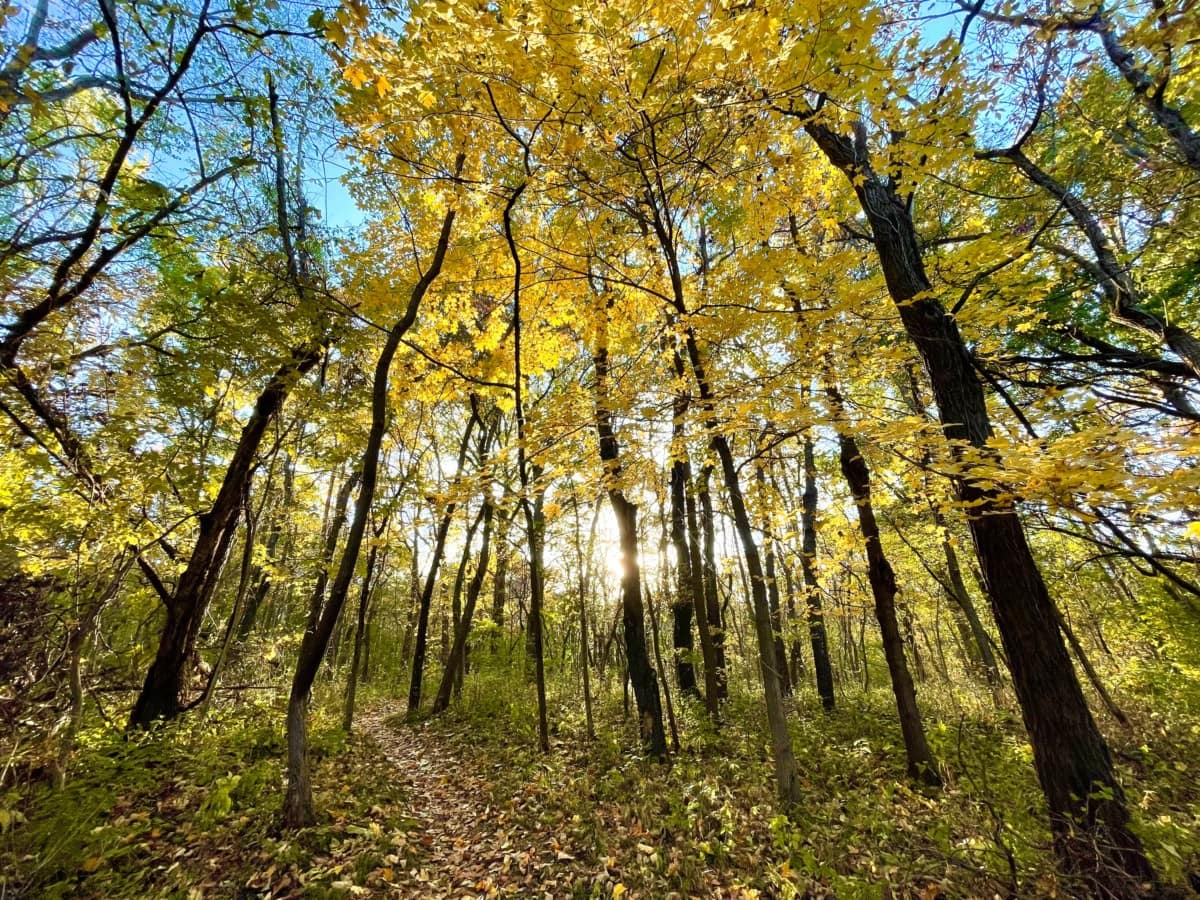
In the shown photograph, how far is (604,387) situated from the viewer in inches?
196

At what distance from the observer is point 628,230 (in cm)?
582

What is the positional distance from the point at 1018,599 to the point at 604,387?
3944 mm

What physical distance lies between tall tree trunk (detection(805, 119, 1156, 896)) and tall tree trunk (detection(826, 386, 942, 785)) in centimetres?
125

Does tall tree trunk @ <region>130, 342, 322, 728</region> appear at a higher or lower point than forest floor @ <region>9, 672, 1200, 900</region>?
higher

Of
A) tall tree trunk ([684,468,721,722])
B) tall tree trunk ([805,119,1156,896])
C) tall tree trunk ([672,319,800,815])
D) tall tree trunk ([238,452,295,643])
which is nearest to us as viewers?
tall tree trunk ([805,119,1156,896])

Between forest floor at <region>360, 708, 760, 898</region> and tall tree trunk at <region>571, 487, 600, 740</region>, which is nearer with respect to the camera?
forest floor at <region>360, 708, 760, 898</region>


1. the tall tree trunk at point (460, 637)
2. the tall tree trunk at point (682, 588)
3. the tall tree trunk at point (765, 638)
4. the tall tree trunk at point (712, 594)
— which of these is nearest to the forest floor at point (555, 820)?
the tall tree trunk at point (765, 638)

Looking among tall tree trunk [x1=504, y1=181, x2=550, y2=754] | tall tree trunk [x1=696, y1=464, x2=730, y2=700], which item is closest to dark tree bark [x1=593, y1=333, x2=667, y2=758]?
tall tree trunk [x1=504, y1=181, x2=550, y2=754]

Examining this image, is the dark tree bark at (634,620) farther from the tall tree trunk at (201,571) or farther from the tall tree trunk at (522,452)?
the tall tree trunk at (201,571)

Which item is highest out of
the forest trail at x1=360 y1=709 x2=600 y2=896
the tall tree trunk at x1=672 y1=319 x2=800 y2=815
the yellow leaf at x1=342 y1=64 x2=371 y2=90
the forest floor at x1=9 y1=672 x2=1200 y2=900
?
the yellow leaf at x1=342 y1=64 x2=371 y2=90

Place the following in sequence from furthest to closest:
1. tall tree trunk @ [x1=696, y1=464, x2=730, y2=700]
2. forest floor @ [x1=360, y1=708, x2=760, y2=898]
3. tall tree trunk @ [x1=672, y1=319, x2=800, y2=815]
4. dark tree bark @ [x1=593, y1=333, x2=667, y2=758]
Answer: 1. tall tree trunk @ [x1=696, y1=464, x2=730, y2=700]
2. dark tree bark @ [x1=593, y1=333, x2=667, y2=758]
3. tall tree trunk @ [x1=672, y1=319, x2=800, y2=815]
4. forest floor @ [x1=360, y1=708, x2=760, y2=898]

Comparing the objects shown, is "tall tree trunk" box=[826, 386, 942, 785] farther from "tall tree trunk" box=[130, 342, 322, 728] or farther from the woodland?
"tall tree trunk" box=[130, 342, 322, 728]

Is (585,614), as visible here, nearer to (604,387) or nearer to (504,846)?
(504,846)

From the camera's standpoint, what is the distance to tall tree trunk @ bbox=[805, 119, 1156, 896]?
9.46ft
